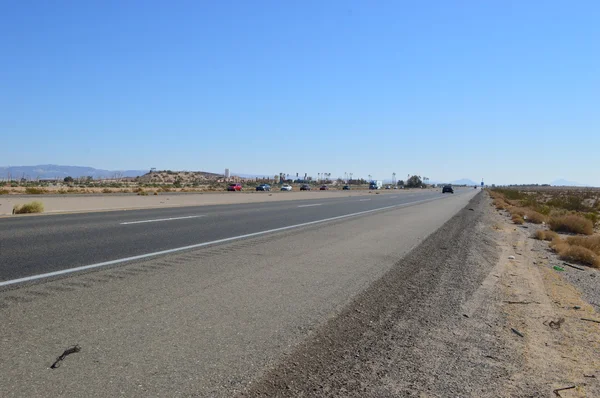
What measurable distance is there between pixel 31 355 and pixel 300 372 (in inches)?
92.1

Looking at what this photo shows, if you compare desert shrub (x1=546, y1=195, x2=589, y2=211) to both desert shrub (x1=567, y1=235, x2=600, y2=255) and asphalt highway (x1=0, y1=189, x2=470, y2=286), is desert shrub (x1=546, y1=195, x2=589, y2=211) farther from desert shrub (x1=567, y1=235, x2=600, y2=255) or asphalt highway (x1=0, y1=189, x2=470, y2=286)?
asphalt highway (x1=0, y1=189, x2=470, y2=286)

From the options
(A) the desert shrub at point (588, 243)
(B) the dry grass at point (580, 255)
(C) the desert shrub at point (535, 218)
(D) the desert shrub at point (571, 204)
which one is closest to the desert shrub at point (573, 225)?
(C) the desert shrub at point (535, 218)

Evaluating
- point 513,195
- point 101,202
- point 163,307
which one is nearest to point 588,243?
point 163,307

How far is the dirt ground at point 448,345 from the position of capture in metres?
4.21

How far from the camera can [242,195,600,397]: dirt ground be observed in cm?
421

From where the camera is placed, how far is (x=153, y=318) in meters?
5.70

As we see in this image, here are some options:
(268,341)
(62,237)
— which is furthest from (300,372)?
(62,237)

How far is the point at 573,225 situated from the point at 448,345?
21899 millimetres

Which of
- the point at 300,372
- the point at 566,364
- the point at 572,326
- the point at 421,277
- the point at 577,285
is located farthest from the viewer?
the point at 577,285

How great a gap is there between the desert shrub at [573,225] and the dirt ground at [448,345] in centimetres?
1622

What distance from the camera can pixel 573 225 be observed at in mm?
24047

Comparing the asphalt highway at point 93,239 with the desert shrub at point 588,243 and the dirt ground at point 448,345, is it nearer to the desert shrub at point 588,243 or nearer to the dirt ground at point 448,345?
the dirt ground at point 448,345

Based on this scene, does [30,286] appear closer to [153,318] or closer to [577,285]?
[153,318]

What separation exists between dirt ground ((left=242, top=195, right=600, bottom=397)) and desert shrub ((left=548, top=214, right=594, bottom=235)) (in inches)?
638
